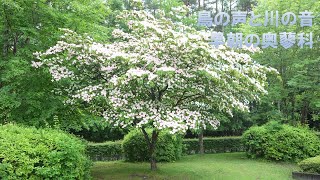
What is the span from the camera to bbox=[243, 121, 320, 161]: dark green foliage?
482 inches

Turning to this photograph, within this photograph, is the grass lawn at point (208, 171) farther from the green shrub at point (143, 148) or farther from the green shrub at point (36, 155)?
the green shrub at point (36, 155)

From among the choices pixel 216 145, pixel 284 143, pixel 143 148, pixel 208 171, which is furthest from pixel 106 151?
pixel 284 143

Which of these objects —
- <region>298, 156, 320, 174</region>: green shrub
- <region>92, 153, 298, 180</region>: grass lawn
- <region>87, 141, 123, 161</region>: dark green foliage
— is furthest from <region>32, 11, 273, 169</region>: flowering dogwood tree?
<region>87, 141, 123, 161</region>: dark green foliage

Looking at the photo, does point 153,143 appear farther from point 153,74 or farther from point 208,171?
point 153,74

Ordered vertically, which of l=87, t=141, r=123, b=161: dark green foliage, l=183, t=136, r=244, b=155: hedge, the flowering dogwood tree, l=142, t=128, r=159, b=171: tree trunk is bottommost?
l=183, t=136, r=244, b=155: hedge

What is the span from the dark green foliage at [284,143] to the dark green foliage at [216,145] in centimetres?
364

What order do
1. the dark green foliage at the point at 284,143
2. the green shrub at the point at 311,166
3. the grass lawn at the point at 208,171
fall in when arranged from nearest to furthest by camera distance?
the green shrub at the point at 311,166 < the grass lawn at the point at 208,171 < the dark green foliage at the point at 284,143

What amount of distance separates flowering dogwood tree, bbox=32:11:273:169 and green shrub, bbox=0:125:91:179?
175 centimetres

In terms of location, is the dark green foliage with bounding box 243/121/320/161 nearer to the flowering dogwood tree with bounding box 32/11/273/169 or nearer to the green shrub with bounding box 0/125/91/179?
the flowering dogwood tree with bounding box 32/11/273/169

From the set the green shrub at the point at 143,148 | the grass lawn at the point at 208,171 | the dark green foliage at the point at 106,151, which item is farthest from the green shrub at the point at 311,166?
the dark green foliage at the point at 106,151

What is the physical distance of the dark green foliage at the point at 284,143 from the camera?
12.2 meters

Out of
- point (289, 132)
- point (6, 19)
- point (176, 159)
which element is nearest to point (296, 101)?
point (289, 132)

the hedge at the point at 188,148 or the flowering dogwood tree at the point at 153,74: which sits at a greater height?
the flowering dogwood tree at the point at 153,74

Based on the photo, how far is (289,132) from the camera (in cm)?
1238
